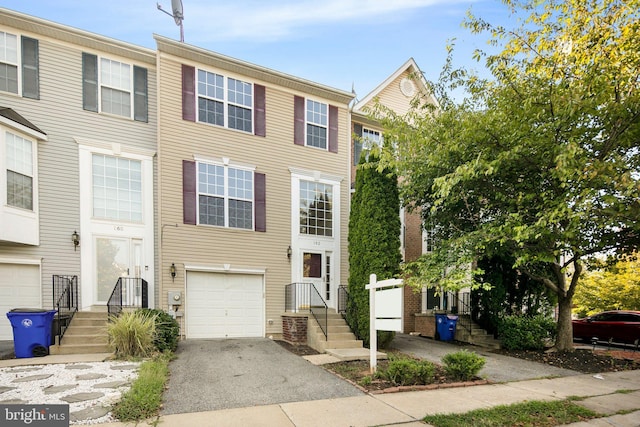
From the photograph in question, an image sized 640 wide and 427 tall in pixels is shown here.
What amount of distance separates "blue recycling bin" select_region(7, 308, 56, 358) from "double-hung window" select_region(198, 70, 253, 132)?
6.44 meters

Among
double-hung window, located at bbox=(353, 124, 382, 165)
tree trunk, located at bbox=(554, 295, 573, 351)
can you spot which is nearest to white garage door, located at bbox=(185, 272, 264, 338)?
double-hung window, located at bbox=(353, 124, 382, 165)

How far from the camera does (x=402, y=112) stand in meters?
14.8

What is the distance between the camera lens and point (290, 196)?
11.9 metres

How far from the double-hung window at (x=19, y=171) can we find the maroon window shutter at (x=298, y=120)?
732cm

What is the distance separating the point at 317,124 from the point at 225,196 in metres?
4.19

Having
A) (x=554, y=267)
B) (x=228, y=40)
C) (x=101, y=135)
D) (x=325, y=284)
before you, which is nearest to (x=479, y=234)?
(x=554, y=267)

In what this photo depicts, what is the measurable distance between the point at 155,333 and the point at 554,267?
1069cm

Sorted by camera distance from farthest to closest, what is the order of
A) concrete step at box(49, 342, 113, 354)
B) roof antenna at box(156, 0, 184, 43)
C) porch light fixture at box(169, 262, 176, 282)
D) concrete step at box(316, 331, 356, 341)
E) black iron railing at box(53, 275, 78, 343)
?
roof antenna at box(156, 0, 184, 43)
porch light fixture at box(169, 262, 176, 282)
concrete step at box(316, 331, 356, 341)
black iron railing at box(53, 275, 78, 343)
concrete step at box(49, 342, 113, 354)

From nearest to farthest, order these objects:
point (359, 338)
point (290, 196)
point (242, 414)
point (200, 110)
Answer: point (242, 414), point (359, 338), point (200, 110), point (290, 196)

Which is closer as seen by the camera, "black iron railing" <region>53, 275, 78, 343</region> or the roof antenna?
"black iron railing" <region>53, 275, 78, 343</region>

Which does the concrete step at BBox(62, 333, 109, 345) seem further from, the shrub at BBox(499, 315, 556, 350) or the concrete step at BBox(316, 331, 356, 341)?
the shrub at BBox(499, 315, 556, 350)

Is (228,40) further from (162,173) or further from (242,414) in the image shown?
(242,414)

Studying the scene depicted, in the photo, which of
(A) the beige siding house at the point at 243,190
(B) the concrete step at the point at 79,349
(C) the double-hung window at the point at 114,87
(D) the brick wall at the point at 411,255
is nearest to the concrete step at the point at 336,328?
(A) the beige siding house at the point at 243,190

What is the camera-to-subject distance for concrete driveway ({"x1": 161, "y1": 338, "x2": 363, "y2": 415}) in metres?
5.23
